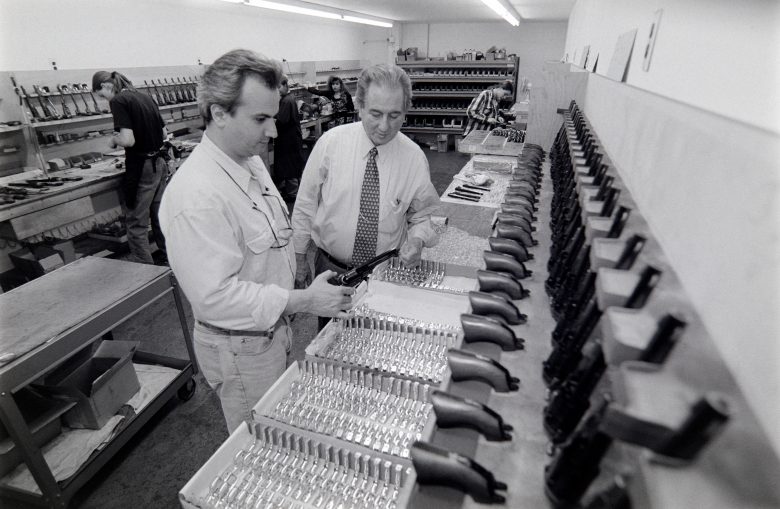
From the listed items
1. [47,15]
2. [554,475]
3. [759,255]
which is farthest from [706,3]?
[47,15]

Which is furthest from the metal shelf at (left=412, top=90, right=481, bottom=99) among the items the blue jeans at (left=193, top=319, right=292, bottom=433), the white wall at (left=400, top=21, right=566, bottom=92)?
the blue jeans at (left=193, top=319, right=292, bottom=433)

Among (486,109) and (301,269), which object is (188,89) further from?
(301,269)

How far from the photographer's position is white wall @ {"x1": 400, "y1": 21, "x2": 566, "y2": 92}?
12.4 meters

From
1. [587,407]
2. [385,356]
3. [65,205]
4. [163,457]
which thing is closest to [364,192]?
[385,356]

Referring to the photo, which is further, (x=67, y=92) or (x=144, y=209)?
(x=67, y=92)

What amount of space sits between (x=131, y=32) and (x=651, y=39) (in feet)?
26.4

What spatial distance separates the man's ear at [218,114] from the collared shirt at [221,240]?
0.10 meters

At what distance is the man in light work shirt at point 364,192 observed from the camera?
7.38ft

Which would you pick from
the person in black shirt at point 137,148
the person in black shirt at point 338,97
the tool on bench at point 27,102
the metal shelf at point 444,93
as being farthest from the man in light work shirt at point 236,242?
the metal shelf at point 444,93

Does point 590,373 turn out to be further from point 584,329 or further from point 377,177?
point 377,177

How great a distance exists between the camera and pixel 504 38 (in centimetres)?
1270

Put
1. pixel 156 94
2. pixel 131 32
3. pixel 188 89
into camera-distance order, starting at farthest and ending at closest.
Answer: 1. pixel 188 89
2. pixel 156 94
3. pixel 131 32

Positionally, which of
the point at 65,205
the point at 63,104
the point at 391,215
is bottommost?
the point at 65,205

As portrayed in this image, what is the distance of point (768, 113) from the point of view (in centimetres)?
60
